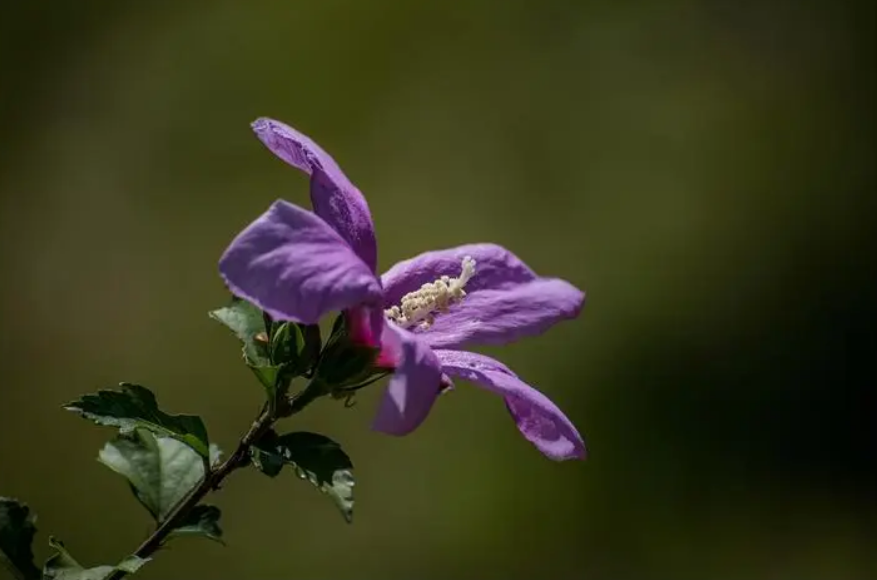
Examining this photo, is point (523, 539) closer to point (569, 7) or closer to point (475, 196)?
point (475, 196)

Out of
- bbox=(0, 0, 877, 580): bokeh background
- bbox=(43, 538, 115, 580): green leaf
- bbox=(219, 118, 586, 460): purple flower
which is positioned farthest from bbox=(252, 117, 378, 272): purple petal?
bbox=(0, 0, 877, 580): bokeh background

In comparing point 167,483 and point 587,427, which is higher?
point 167,483

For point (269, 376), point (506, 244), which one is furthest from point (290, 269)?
point (506, 244)

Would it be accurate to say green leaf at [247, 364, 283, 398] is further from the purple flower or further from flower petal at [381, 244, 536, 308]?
flower petal at [381, 244, 536, 308]

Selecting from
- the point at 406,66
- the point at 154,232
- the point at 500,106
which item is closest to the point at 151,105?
the point at 154,232

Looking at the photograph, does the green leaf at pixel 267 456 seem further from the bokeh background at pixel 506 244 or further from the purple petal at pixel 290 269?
the bokeh background at pixel 506 244

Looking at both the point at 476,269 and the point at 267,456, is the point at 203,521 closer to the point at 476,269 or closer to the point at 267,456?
the point at 267,456
